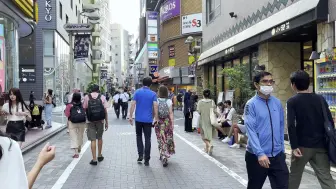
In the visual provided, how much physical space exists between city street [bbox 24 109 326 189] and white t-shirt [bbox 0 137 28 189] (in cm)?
485

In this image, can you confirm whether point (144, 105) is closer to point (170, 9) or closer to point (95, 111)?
point (95, 111)

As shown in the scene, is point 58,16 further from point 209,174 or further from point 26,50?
point 209,174

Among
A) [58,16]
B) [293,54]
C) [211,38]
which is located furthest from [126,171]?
[58,16]

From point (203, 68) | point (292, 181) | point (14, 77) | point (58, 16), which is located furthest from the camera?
point (58, 16)

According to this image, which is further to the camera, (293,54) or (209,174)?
(293,54)

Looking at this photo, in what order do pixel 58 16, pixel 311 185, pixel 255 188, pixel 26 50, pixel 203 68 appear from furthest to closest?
1. pixel 58 16
2. pixel 26 50
3. pixel 203 68
4. pixel 311 185
5. pixel 255 188

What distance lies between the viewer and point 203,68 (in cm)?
2434

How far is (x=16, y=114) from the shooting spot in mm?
8234

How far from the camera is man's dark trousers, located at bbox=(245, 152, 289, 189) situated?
4508 millimetres

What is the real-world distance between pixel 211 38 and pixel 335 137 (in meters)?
17.1

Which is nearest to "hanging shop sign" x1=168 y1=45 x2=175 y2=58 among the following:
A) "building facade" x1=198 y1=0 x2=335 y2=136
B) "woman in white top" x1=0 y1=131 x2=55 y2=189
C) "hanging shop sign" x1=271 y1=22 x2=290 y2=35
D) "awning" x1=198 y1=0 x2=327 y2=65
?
"building facade" x1=198 y1=0 x2=335 y2=136

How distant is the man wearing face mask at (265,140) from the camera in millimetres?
4523

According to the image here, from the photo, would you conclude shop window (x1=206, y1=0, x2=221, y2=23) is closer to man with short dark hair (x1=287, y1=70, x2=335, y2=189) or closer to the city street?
the city street

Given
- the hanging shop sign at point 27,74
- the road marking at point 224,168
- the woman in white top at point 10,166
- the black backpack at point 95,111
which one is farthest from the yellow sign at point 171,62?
the woman in white top at point 10,166
